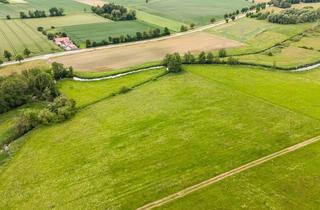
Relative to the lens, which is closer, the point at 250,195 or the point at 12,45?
the point at 250,195

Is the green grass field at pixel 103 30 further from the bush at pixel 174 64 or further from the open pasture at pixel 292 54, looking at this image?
the open pasture at pixel 292 54

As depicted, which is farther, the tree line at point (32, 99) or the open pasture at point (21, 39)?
the open pasture at point (21, 39)

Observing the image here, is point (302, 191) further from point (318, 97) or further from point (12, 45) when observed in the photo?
point (12, 45)

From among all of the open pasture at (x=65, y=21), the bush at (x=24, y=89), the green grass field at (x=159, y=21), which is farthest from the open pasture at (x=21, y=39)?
the green grass field at (x=159, y=21)

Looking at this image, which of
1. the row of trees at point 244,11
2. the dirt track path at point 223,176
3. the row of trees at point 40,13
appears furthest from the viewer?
the row of trees at point 244,11

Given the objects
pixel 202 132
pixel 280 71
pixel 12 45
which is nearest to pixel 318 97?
pixel 280 71

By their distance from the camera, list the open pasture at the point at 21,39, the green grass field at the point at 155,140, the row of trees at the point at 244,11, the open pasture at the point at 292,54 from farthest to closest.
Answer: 1. the row of trees at the point at 244,11
2. the open pasture at the point at 21,39
3. the open pasture at the point at 292,54
4. the green grass field at the point at 155,140

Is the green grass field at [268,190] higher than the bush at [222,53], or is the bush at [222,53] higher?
the bush at [222,53]

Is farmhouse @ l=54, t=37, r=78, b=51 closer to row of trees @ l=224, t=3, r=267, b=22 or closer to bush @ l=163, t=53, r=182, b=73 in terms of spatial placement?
bush @ l=163, t=53, r=182, b=73
